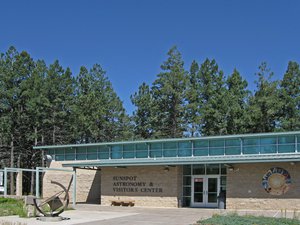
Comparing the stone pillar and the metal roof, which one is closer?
the metal roof

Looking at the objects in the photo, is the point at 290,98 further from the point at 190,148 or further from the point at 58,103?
the point at 58,103

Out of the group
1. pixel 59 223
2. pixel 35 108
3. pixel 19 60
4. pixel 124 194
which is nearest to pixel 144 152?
pixel 124 194

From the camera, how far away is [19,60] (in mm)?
45969

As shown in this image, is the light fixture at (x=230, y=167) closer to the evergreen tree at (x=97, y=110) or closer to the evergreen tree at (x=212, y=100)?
the evergreen tree at (x=212, y=100)

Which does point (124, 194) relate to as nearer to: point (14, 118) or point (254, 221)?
point (254, 221)

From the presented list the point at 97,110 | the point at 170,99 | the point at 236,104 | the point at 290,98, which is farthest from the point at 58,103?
the point at 290,98

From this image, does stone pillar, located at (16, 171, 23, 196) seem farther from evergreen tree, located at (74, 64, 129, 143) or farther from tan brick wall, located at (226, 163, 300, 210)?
tan brick wall, located at (226, 163, 300, 210)

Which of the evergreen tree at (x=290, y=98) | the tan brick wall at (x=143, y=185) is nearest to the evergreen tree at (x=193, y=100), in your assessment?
the evergreen tree at (x=290, y=98)

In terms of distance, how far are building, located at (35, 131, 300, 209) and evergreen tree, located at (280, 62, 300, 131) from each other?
14.6 metres

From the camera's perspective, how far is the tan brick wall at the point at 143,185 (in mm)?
28203

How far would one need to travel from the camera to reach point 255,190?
2538 centimetres

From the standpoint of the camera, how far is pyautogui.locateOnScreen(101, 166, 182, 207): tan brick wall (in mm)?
28203

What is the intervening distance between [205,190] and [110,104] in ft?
72.7

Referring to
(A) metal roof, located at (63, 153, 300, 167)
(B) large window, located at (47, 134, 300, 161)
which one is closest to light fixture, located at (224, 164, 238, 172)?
(A) metal roof, located at (63, 153, 300, 167)
